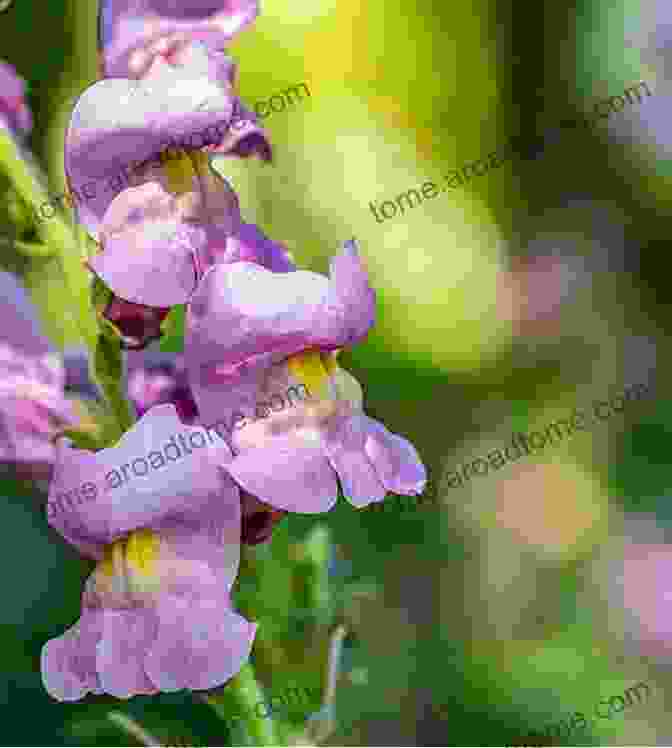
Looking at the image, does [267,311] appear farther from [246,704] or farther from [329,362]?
[246,704]

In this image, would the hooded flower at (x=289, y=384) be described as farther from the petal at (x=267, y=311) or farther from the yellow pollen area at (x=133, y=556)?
the yellow pollen area at (x=133, y=556)

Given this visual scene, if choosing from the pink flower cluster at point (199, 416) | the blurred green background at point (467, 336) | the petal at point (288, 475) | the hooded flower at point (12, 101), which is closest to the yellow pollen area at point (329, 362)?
the pink flower cluster at point (199, 416)

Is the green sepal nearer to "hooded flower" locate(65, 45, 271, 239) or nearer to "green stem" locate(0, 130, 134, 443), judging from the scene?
"green stem" locate(0, 130, 134, 443)

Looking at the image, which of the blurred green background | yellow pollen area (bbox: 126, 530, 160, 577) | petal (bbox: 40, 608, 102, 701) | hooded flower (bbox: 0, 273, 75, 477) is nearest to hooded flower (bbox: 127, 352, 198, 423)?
hooded flower (bbox: 0, 273, 75, 477)

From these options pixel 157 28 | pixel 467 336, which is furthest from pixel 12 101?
pixel 467 336

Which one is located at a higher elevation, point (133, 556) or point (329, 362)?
point (329, 362)

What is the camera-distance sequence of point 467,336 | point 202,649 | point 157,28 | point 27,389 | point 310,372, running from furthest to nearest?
1. point 467,336
2. point 27,389
3. point 157,28
4. point 310,372
5. point 202,649
